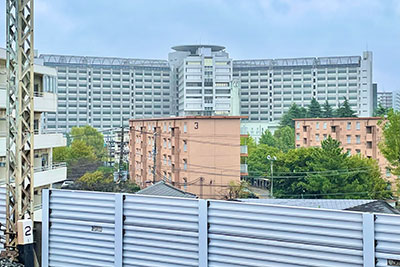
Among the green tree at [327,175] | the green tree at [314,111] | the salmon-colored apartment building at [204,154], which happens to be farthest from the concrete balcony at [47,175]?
the green tree at [314,111]

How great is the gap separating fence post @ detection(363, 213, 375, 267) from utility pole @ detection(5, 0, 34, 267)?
10.7 feet

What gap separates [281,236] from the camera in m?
3.80

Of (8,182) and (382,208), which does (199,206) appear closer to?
(8,182)

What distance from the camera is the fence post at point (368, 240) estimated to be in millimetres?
3479

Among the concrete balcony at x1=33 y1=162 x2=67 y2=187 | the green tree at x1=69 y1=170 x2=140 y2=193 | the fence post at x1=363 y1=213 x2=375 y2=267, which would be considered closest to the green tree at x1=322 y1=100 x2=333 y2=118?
the green tree at x1=69 y1=170 x2=140 y2=193

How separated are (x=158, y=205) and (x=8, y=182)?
175 centimetres

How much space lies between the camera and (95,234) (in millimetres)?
4555

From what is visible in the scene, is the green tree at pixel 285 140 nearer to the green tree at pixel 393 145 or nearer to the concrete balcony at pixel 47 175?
the green tree at pixel 393 145

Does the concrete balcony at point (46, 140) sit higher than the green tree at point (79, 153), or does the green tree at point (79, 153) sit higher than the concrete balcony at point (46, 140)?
the concrete balcony at point (46, 140)

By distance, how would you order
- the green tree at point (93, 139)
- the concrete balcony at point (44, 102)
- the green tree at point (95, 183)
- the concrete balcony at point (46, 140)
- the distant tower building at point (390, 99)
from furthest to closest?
the distant tower building at point (390, 99) → the green tree at point (93, 139) → the green tree at point (95, 183) → the concrete balcony at point (44, 102) → the concrete balcony at point (46, 140)

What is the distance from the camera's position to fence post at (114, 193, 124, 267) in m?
4.42

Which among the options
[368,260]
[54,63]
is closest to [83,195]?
[368,260]

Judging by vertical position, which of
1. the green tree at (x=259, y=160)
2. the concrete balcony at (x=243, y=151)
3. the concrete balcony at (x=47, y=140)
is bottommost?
the green tree at (x=259, y=160)

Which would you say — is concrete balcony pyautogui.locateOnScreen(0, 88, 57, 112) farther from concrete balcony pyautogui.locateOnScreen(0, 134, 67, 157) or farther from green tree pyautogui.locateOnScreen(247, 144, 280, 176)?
green tree pyautogui.locateOnScreen(247, 144, 280, 176)
